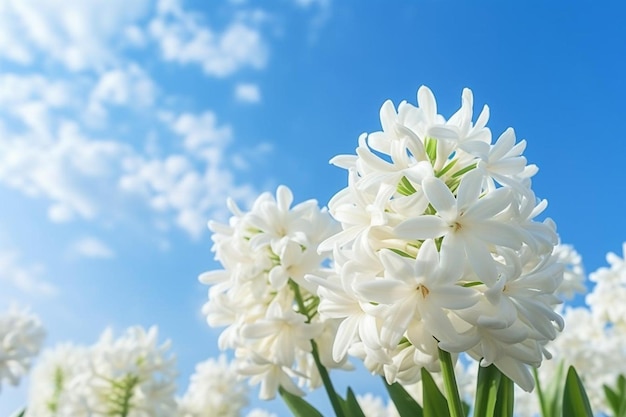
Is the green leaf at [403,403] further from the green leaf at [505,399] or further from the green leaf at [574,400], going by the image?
the green leaf at [574,400]

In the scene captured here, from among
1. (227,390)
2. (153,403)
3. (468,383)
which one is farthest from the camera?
(227,390)

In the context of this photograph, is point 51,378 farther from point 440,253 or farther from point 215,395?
point 440,253

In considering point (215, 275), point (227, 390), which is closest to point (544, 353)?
point (215, 275)

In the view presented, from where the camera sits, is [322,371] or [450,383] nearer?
[450,383]

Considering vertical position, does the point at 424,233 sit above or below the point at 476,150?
below

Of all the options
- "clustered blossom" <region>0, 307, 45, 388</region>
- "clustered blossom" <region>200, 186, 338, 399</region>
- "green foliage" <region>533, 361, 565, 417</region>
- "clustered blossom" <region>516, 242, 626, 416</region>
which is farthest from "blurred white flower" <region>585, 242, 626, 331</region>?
"clustered blossom" <region>0, 307, 45, 388</region>

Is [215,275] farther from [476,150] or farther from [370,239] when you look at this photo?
[476,150]

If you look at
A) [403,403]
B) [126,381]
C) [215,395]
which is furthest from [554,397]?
[215,395]
